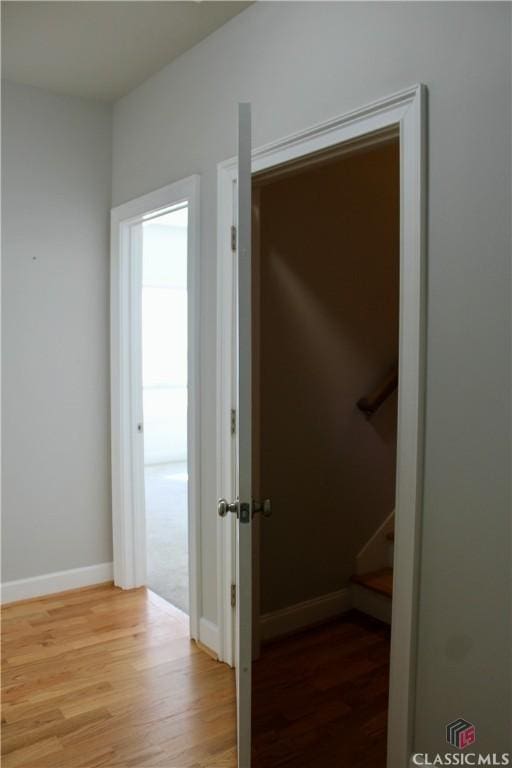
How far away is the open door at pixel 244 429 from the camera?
1737 mm

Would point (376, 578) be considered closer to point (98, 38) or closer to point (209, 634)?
point (209, 634)

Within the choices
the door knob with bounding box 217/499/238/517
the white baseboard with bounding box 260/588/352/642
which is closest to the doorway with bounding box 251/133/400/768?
the white baseboard with bounding box 260/588/352/642

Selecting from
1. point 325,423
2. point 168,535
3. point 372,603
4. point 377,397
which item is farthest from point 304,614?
point 168,535

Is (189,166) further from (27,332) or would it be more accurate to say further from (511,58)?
(511,58)

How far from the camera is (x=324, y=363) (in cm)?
315

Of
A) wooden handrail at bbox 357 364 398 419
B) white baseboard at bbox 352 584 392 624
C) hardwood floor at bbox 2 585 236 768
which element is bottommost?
hardwood floor at bbox 2 585 236 768

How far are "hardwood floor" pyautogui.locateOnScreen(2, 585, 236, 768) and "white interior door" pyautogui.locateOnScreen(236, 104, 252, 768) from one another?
1.54ft

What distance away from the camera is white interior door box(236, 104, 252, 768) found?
5.70 ft

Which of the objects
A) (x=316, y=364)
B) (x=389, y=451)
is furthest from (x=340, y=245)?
(x=389, y=451)

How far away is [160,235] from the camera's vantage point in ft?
23.2

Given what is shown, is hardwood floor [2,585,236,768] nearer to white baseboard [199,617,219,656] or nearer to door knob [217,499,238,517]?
white baseboard [199,617,219,656]

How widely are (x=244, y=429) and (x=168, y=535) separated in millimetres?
3080

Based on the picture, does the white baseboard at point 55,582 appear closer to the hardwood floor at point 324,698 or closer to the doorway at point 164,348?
the hardwood floor at point 324,698

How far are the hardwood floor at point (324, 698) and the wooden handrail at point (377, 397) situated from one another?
1.06m
